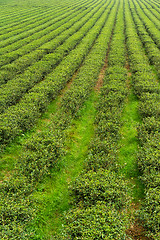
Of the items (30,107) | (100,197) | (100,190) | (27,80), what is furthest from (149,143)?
(27,80)

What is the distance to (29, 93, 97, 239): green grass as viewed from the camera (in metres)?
6.88

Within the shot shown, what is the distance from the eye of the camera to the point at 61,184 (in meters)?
8.38

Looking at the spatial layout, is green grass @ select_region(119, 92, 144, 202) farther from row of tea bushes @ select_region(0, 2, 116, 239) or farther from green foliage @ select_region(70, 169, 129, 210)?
row of tea bushes @ select_region(0, 2, 116, 239)

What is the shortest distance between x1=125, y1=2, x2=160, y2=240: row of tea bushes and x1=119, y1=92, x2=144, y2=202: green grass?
1.64ft

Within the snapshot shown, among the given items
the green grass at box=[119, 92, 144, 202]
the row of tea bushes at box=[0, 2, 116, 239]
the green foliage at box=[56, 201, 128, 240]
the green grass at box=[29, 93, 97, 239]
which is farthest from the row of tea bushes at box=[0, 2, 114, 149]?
the green grass at box=[119, 92, 144, 202]

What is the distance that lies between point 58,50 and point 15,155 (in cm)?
1518

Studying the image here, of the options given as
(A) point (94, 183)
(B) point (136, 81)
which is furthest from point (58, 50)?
(A) point (94, 183)

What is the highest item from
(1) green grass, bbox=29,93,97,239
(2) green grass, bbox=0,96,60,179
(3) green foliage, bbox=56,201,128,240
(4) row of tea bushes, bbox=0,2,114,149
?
(4) row of tea bushes, bbox=0,2,114,149

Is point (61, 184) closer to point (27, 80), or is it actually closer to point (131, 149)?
point (131, 149)

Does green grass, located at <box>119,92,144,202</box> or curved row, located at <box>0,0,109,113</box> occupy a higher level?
curved row, located at <box>0,0,109,113</box>

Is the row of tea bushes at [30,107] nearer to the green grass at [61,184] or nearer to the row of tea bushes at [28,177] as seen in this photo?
the row of tea bushes at [28,177]

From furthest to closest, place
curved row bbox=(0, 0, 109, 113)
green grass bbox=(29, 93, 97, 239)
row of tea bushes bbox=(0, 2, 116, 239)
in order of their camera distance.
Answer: curved row bbox=(0, 0, 109, 113)
green grass bbox=(29, 93, 97, 239)
row of tea bushes bbox=(0, 2, 116, 239)

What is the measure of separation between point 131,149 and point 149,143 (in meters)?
1.62

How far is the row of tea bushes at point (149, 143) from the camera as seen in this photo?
615 cm
